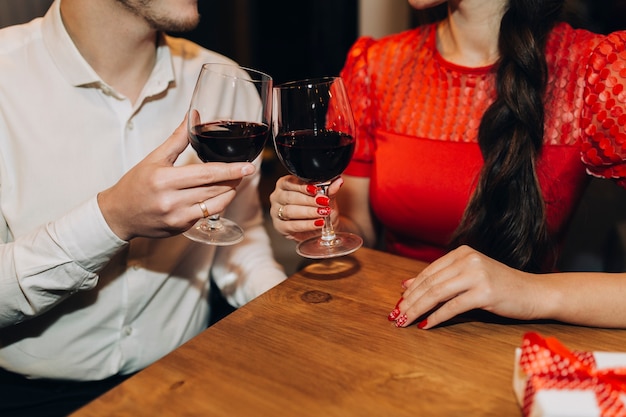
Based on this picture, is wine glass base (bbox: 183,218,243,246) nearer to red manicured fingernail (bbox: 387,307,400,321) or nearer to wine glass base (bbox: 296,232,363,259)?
wine glass base (bbox: 296,232,363,259)

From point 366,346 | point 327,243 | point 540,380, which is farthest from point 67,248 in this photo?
point 540,380

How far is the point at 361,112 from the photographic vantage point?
184 cm

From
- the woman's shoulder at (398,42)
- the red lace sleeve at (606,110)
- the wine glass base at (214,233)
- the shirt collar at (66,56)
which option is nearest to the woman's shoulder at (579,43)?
the red lace sleeve at (606,110)

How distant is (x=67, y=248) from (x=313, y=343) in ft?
2.02

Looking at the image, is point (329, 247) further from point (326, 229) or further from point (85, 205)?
point (85, 205)

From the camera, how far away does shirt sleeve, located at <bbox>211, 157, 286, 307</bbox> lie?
1.72 metres

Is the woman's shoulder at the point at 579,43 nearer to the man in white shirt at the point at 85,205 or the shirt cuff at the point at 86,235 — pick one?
the man in white shirt at the point at 85,205

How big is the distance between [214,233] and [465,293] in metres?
0.56

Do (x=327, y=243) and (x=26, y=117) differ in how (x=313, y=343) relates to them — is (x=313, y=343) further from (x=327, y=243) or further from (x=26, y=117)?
(x=26, y=117)

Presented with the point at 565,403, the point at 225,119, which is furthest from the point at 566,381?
the point at 225,119

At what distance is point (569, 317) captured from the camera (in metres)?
1.09

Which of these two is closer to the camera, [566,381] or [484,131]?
[566,381]

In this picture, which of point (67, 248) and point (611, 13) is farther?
point (611, 13)

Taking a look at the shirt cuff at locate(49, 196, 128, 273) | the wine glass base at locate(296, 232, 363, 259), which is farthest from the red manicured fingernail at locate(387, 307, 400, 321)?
the shirt cuff at locate(49, 196, 128, 273)
